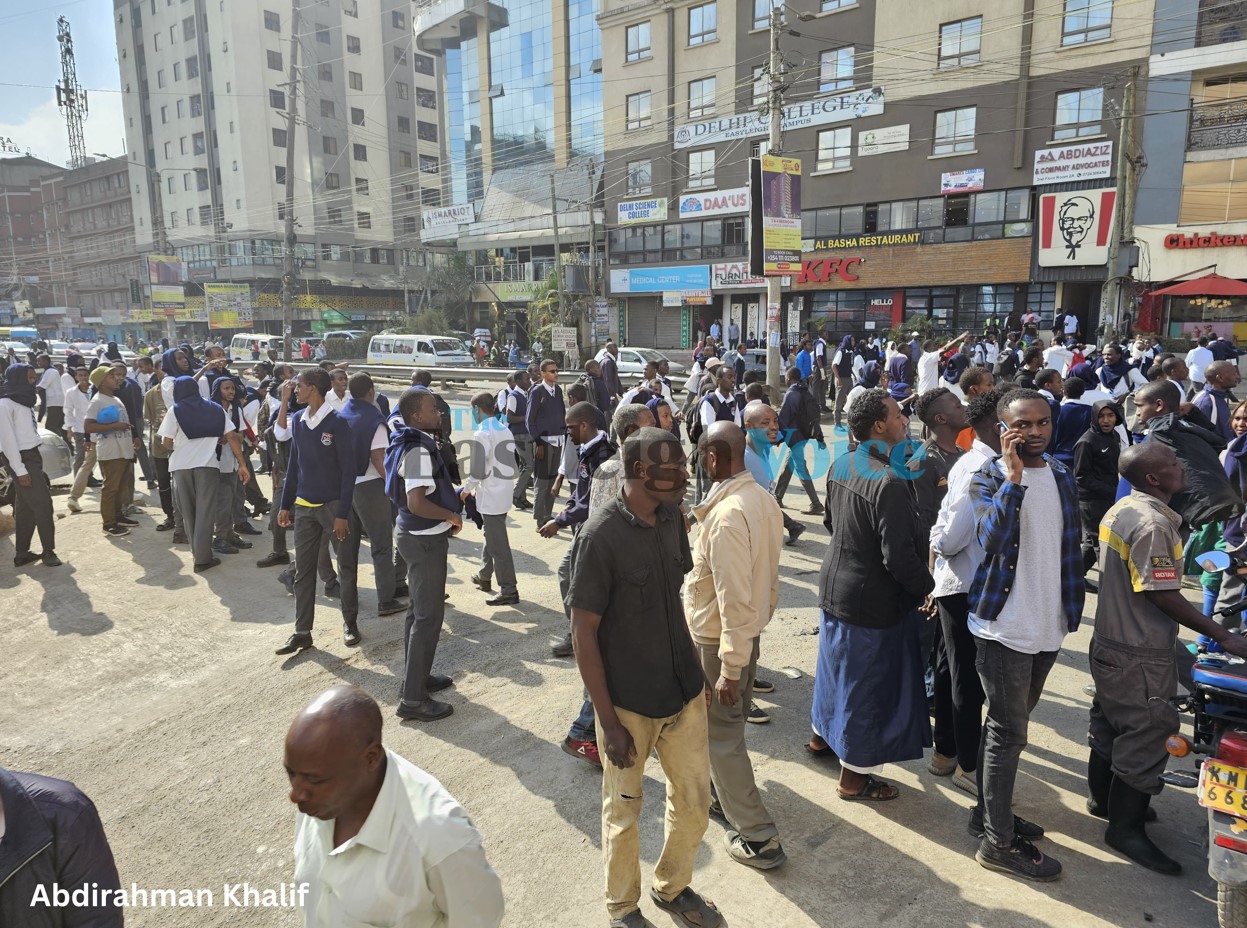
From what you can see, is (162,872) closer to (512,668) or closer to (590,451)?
(512,668)

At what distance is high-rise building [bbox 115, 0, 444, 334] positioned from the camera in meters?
55.1

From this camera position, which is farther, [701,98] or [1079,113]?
[701,98]

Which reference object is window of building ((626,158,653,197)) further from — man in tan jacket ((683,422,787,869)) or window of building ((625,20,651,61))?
man in tan jacket ((683,422,787,869))

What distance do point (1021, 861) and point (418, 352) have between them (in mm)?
31752

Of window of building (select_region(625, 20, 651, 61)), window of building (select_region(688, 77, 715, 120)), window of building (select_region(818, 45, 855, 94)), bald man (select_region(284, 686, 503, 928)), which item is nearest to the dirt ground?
bald man (select_region(284, 686, 503, 928))

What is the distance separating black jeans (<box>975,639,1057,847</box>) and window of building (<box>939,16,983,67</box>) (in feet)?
104

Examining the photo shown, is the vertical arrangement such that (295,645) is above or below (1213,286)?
below

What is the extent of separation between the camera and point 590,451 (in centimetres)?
506

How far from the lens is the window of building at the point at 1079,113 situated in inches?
1013

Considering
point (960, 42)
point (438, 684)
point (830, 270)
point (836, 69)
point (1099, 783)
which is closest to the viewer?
point (1099, 783)

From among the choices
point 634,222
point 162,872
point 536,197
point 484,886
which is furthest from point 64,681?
point 536,197

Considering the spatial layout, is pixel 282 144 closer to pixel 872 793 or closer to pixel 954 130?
pixel 954 130

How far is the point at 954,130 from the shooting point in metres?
28.6

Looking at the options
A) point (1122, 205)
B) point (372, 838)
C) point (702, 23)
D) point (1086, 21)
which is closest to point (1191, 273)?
point (1122, 205)
